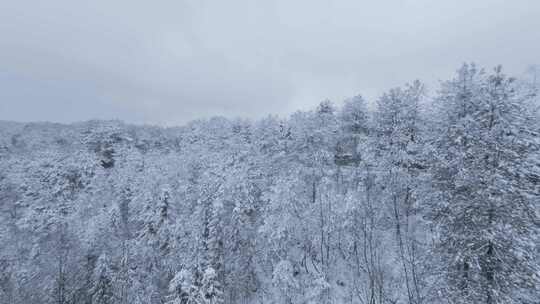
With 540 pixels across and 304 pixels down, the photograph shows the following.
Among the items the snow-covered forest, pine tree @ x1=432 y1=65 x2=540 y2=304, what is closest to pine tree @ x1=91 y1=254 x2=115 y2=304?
the snow-covered forest

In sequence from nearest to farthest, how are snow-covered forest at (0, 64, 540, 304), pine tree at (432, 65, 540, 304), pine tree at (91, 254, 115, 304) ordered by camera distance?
pine tree at (432, 65, 540, 304) → snow-covered forest at (0, 64, 540, 304) → pine tree at (91, 254, 115, 304)

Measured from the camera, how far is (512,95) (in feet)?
57.5

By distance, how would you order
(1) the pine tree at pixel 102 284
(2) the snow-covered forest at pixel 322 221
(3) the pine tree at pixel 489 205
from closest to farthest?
(3) the pine tree at pixel 489 205 < (2) the snow-covered forest at pixel 322 221 < (1) the pine tree at pixel 102 284

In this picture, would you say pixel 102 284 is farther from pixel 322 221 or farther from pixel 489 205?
pixel 489 205

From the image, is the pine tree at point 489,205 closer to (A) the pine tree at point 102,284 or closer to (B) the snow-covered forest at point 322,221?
(B) the snow-covered forest at point 322,221

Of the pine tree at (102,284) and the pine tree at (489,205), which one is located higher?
the pine tree at (489,205)

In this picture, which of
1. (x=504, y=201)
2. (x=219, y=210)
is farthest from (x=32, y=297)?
(x=504, y=201)

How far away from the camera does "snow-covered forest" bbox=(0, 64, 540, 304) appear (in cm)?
1451

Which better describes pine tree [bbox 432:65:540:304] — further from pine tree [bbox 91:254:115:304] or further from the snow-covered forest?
pine tree [bbox 91:254:115:304]

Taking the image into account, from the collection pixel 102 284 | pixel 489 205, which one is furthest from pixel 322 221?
pixel 102 284

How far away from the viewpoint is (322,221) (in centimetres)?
2453

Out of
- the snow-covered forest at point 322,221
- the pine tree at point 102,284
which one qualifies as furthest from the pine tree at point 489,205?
the pine tree at point 102,284

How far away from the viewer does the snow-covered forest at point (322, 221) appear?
14.5 m

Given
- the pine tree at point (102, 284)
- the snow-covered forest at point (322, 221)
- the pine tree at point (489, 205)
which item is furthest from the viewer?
the pine tree at point (102, 284)
